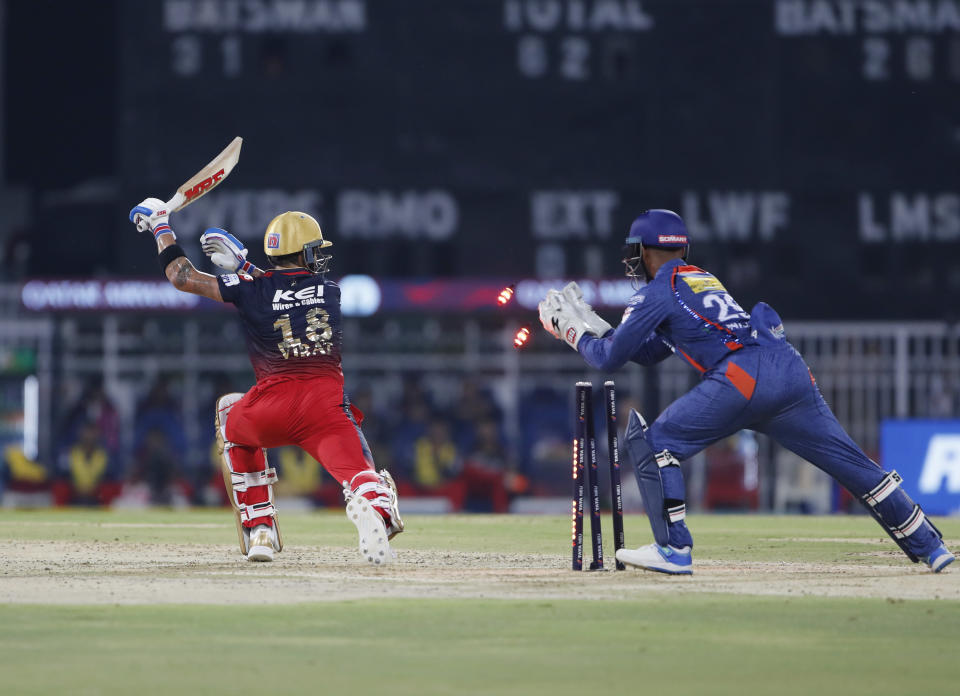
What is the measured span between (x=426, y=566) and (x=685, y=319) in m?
2.08

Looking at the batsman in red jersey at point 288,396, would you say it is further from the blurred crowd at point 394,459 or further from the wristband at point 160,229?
the blurred crowd at point 394,459

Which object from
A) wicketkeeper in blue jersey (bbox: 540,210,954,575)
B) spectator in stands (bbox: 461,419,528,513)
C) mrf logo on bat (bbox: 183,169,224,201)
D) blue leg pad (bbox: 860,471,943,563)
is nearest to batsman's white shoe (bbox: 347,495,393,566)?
wicketkeeper in blue jersey (bbox: 540,210,954,575)

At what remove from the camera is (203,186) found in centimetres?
1176

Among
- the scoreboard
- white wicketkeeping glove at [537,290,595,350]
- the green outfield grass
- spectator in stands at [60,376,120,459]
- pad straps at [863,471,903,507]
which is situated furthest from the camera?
spectator in stands at [60,376,120,459]

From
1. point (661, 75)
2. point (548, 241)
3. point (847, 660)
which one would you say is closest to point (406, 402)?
point (548, 241)

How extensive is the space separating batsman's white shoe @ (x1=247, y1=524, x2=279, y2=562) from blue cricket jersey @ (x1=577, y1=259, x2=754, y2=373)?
87.6 inches

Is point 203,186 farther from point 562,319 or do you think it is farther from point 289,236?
point 562,319

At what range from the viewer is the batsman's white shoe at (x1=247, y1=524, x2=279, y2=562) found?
1028cm

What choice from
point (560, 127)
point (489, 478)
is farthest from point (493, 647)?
Result: point (560, 127)

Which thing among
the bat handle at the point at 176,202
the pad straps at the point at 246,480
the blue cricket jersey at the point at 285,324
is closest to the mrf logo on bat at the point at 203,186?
the bat handle at the point at 176,202

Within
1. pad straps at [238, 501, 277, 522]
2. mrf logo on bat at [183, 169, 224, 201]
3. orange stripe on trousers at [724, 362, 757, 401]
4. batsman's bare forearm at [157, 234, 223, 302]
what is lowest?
pad straps at [238, 501, 277, 522]

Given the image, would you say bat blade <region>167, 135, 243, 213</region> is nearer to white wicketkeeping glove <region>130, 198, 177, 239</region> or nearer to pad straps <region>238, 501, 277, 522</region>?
white wicketkeeping glove <region>130, 198, 177, 239</region>

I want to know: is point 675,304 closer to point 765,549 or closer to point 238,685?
point 765,549

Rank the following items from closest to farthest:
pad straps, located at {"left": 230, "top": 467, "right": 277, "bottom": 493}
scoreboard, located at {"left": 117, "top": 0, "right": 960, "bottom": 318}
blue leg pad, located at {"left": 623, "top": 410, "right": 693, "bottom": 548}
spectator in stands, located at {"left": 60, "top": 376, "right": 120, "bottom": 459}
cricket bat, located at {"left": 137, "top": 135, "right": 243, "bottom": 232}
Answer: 1. blue leg pad, located at {"left": 623, "top": 410, "right": 693, "bottom": 548}
2. pad straps, located at {"left": 230, "top": 467, "right": 277, "bottom": 493}
3. cricket bat, located at {"left": 137, "top": 135, "right": 243, "bottom": 232}
4. scoreboard, located at {"left": 117, "top": 0, "right": 960, "bottom": 318}
5. spectator in stands, located at {"left": 60, "top": 376, "right": 120, "bottom": 459}
